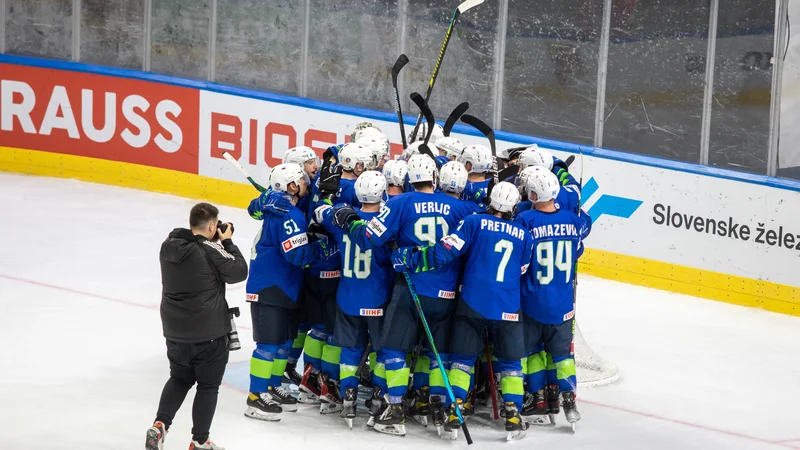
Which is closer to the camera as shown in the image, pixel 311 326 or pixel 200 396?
pixel 200 396

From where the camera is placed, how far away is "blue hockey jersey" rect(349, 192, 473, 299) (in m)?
6.50

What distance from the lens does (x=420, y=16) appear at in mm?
11461

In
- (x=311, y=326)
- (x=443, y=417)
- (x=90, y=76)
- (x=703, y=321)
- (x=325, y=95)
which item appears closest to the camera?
(x=443, y=417)

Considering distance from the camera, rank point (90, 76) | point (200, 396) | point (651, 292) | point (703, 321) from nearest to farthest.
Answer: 1. point (200, 396)
2. point (703, 321)
3. point (651, 292)
4. point (90, 76)

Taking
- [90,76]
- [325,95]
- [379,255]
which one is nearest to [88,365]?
[379,255]

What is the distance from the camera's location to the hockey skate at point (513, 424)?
6.57 m

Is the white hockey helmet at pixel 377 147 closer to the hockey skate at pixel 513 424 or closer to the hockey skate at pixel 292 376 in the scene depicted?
the hockey skate at pixel 292 376

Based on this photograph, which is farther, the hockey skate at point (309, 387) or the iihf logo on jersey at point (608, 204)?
the iihf logo on jersey at point (608, 204)

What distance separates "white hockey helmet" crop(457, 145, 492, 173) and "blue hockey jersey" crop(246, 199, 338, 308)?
3.42 ft

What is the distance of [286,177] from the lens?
6715mm

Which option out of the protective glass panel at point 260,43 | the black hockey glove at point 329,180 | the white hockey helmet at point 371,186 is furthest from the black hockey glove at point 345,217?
the protective glass panel at point 260,43

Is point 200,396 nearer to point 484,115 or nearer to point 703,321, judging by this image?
point 703,321

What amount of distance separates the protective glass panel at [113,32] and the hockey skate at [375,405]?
7.00 metres

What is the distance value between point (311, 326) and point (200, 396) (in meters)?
1.25
